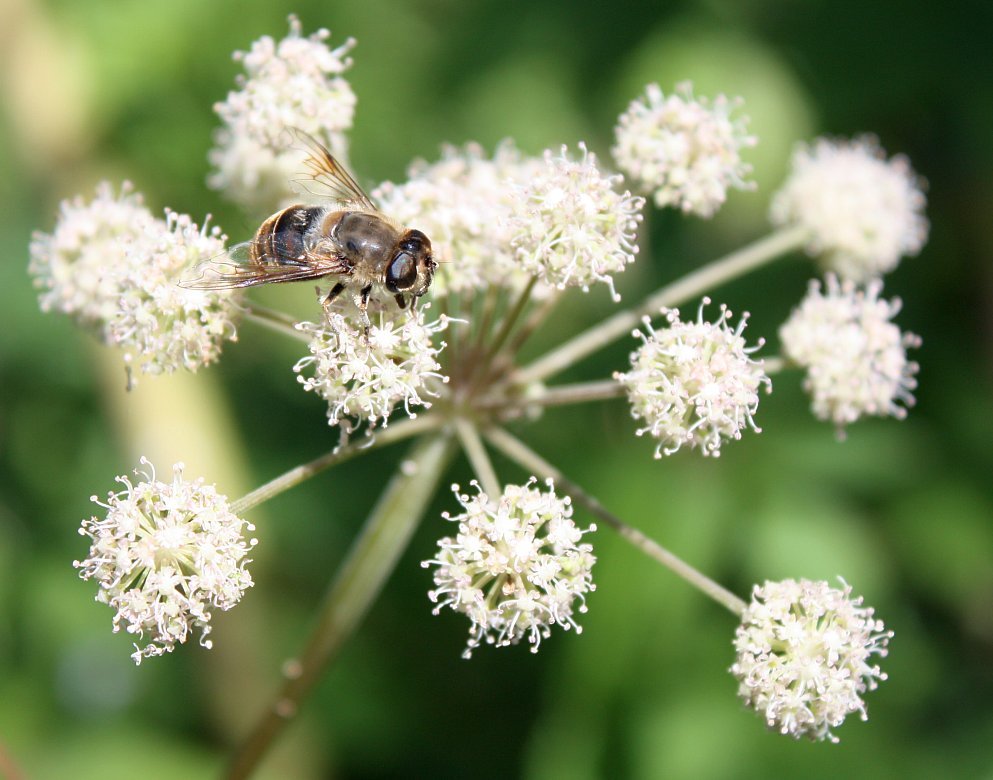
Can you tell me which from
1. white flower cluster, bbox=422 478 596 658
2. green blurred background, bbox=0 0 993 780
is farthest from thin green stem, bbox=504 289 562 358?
green blurred background, bbox=0 0 993 780

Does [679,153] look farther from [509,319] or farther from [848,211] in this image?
[848,211]

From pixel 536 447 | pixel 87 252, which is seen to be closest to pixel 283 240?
pixel 87 252

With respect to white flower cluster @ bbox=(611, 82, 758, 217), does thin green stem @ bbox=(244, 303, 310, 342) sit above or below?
below

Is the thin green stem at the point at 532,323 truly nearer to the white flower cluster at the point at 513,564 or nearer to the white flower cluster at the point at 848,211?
the white flower cluster at the point at 513,564

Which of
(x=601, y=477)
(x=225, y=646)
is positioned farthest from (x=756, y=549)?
(x=225, y=646)

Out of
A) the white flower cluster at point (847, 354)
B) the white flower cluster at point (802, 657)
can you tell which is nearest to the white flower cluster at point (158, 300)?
the white flower cluster at point (802, 657)

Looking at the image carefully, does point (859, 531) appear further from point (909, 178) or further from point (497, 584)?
point (497, 584)

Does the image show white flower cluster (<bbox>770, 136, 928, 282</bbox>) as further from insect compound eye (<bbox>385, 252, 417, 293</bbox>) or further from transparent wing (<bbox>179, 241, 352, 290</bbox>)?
transparent wing (<bbox>179, 241, 352, 290</bbox>)
